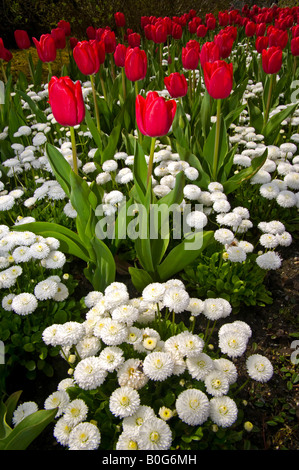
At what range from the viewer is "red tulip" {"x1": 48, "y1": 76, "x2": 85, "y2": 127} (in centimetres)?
146

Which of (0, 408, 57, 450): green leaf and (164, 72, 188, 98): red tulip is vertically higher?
(164, 72, 188, 98): red tulip

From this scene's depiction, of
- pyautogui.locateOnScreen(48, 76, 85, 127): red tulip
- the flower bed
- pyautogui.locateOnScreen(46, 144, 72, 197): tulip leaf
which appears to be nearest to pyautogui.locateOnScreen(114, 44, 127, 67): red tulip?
the flower bed

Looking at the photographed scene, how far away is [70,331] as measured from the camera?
3.99ft

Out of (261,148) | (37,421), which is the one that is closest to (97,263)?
(37,421)

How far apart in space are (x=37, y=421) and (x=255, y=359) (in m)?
0.70

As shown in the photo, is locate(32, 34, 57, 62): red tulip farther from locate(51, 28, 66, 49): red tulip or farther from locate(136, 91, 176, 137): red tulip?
locate(136, 91, 176, 137): red tulip

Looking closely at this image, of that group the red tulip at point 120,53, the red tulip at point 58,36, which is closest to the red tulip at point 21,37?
the red tulip at point 58,36

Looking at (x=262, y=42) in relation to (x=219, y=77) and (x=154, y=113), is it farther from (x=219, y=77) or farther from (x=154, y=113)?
(x=154, y=113)

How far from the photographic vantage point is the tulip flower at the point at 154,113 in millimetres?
1378

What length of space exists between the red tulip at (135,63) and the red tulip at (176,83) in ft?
0.61

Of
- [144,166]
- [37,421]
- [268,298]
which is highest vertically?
[144,166]

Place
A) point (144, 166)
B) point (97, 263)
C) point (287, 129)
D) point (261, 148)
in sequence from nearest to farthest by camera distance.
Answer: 1. point (97, 263)
2. point (144, 166)
3. point (261, 148)
4. point (287, 129)
